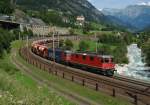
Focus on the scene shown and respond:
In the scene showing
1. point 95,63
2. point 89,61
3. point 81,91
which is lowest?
point 81,91

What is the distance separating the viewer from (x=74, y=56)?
75.8 metres

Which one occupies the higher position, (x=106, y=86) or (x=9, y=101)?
(x=9, y=101)

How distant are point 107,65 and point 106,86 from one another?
18658 mm

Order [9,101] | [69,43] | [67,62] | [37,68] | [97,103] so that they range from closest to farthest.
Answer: [9,101] < [97,103] < [37,68] < [67,62] < [69,43]

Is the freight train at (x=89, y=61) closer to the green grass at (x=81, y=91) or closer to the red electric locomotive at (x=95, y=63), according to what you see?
the red electric locomotive at (x=95, y=63)

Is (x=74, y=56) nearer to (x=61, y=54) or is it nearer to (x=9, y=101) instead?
(x=61, y=54)

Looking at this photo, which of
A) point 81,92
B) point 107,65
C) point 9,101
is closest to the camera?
point 9,101

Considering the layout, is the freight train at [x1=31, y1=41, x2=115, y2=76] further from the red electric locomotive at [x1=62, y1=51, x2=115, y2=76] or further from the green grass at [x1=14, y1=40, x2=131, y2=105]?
the green grass at [x1=14, y1=40, x2=131, y2=105]

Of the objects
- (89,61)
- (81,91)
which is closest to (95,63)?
(89,61)

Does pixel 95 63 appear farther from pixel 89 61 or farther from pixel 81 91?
pixel 81 91

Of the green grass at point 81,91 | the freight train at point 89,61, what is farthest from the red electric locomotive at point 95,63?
the green grass at point 81,91

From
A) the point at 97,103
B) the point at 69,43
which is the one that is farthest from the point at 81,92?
the point at 69,43

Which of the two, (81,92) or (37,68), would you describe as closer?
(81,92)

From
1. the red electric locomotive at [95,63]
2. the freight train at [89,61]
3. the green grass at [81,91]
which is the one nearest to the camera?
the green grass at [81,91]
